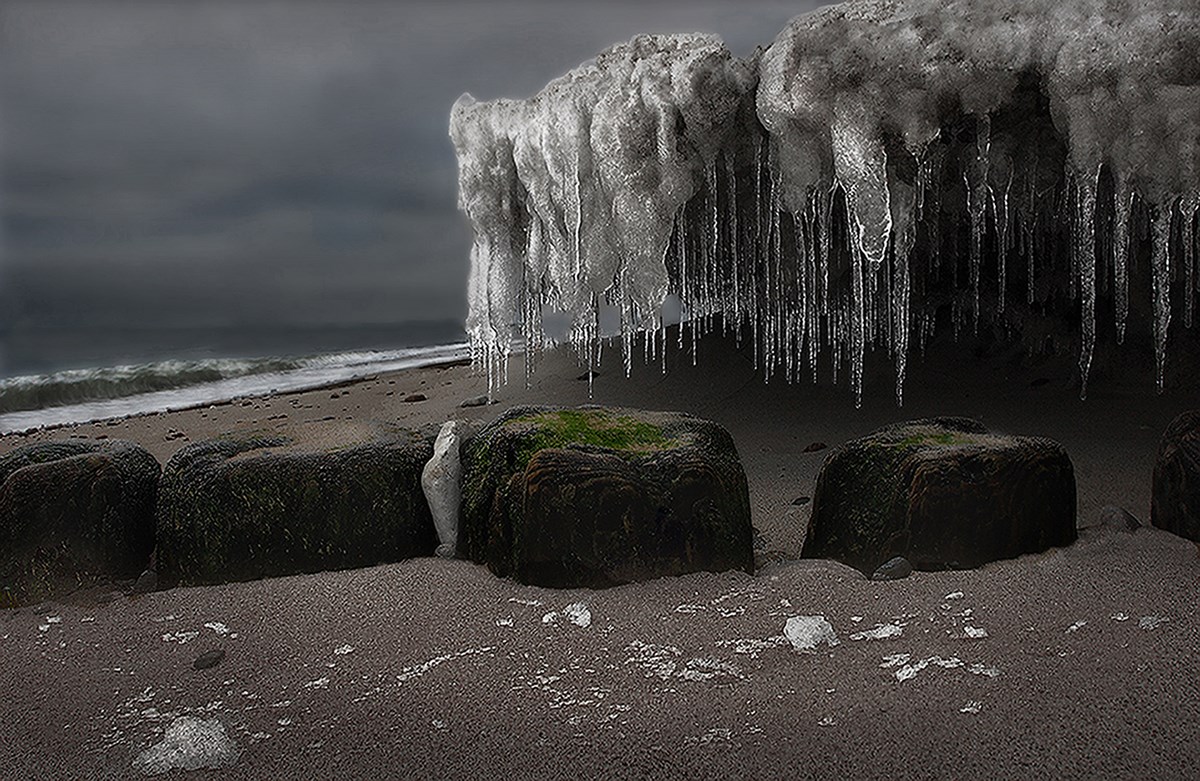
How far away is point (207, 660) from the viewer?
8.45 feet

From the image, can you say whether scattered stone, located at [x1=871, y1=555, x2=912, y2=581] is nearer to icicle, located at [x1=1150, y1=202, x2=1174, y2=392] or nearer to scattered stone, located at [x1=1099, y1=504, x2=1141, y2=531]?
scattered stone, located at [x1=1099, y1=504, x2=1141, y2=531]

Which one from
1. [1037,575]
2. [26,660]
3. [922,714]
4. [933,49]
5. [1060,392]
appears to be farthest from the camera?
[1060,392]

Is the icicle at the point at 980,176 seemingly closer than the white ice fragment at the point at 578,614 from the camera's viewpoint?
No

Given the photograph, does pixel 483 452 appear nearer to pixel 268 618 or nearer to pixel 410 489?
pixel 410 489

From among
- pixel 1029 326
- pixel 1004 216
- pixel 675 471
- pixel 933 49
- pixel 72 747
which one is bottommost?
pixel 72 747

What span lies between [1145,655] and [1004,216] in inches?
129

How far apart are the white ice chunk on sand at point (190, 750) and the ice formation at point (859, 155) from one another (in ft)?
11.5

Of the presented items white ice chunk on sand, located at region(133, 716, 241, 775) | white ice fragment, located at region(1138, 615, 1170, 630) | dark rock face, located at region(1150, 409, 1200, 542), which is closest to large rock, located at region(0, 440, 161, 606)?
white ice chunk on sand, located at region(133, 716, 241, 775)

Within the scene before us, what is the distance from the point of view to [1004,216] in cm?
479

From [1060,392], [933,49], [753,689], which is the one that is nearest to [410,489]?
[753,689]

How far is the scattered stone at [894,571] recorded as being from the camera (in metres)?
2.93

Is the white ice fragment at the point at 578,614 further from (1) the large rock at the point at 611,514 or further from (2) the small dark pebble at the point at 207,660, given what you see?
(2) the small dark pebble at the point at 207,660

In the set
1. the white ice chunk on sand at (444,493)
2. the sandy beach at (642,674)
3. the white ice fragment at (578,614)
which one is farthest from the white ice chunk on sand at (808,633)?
the white ice chunk on sand at (444,493)

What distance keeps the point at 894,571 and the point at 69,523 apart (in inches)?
133
